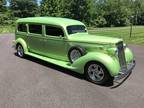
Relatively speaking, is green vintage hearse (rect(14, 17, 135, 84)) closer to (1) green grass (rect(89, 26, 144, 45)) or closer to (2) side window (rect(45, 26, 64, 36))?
(2) side window (rect(45, 26, 64, 36))

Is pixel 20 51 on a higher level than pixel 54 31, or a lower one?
lower

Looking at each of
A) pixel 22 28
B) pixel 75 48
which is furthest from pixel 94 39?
pixel 22 28

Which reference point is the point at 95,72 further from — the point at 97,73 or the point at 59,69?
the point at 59,69

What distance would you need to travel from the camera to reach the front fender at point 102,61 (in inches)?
306

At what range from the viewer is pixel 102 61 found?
25.9ft

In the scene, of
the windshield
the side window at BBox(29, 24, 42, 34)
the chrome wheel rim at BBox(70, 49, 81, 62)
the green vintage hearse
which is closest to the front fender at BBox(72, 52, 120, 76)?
the green vintage hearse

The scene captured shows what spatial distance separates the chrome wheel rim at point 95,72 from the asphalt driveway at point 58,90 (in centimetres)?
27

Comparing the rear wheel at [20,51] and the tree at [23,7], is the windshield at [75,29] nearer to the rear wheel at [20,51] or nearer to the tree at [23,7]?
the rear wheel at [20,51]

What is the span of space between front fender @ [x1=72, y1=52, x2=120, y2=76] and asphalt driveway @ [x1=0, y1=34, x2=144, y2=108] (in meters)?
0.46

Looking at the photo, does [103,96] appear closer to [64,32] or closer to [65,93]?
[65,93]

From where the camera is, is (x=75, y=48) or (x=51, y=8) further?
(x=51, y=8)

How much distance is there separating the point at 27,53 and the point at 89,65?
4065mm

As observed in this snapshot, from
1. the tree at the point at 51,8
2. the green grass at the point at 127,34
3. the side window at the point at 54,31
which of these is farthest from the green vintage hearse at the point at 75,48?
the tree at the point at 51,8

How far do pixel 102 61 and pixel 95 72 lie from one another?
0.51m
